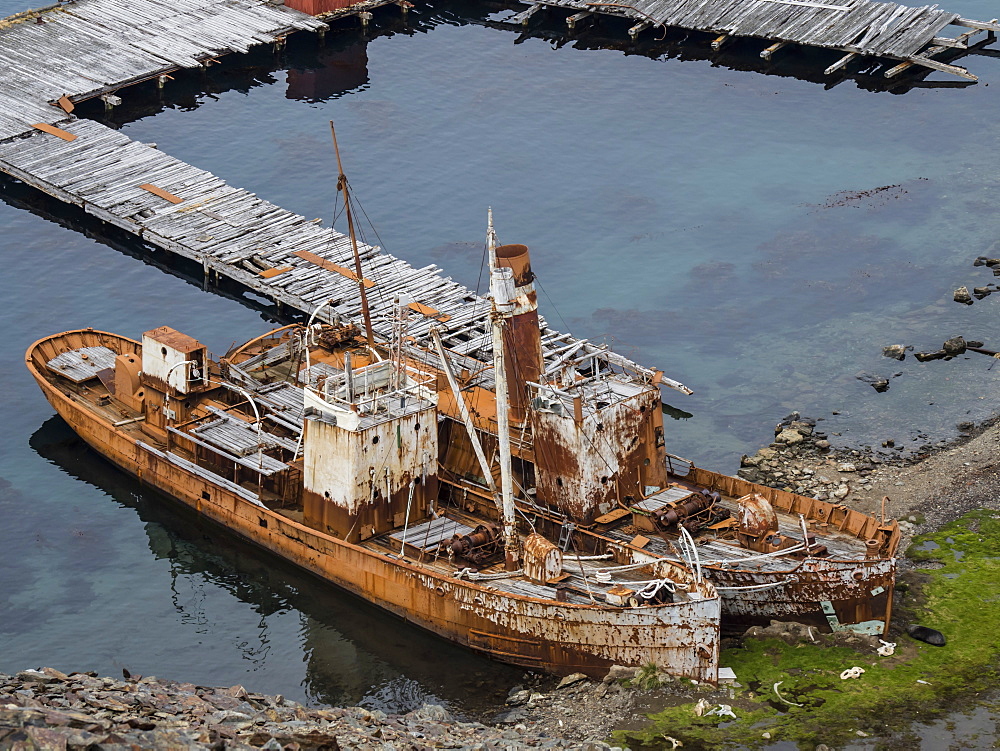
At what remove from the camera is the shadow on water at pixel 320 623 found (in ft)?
140

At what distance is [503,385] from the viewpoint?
43062 millimetres

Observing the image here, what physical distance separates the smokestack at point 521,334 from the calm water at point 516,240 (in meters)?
8.40

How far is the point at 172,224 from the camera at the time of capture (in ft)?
218

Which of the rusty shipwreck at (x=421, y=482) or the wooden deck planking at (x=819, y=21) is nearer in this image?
the rusty shipwreck at (x=421, y=482)

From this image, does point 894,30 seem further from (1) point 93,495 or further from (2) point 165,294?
(1) point 93,495

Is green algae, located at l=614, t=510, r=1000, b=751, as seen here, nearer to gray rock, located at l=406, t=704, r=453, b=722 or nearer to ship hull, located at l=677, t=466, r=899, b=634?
ship hull, located at l=677, t=466, r=899, b=634

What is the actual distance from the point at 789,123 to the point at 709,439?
2996 cm

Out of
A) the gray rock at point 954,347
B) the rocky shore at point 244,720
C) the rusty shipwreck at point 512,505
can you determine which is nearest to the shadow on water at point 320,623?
the rusty shipwreck at point 512,505

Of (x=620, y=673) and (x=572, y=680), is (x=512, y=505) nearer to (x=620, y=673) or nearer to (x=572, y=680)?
(x=572, y=680)

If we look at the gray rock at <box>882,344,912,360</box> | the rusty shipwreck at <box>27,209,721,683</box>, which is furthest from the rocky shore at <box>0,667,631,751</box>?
the gray rock at <box>882,344,912,360</box>

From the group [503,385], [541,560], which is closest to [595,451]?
[503,385]

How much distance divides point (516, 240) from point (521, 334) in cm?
2400

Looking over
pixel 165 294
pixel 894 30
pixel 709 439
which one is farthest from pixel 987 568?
pixel 894 30

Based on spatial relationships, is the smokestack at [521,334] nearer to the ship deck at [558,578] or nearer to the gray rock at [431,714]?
the ship deck at [558,578]
